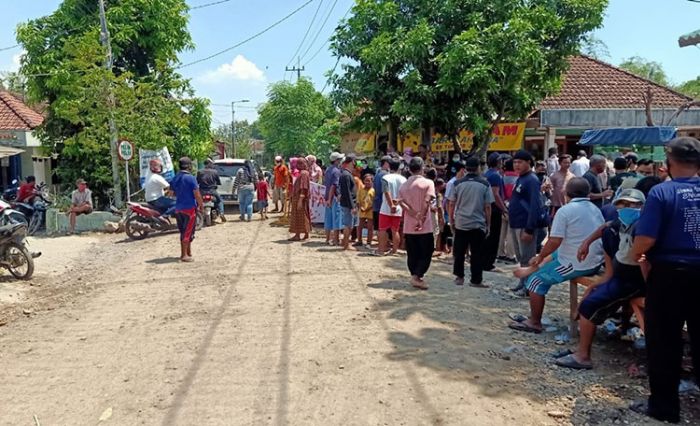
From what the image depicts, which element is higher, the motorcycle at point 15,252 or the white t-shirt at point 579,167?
the white t-shirt at point 579,167

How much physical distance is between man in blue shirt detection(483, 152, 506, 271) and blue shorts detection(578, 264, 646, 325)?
12.5 feet

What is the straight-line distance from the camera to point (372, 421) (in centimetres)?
376

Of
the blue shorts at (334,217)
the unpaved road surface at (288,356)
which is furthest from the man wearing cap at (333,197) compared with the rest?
the unpaved road surface at (288,356)

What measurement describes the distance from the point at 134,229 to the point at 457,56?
26.9 ft

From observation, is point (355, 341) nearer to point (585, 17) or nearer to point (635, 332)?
point (635, 332)

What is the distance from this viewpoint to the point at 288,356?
16.2ft

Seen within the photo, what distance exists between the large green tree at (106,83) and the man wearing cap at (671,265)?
14.6m

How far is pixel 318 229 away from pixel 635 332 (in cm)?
907

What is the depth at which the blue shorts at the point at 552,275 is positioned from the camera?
17.0 ft

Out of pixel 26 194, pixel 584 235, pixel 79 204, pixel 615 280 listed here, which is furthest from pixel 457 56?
pixel 26 194

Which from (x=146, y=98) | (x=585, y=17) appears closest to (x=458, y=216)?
(x=585, y=17)

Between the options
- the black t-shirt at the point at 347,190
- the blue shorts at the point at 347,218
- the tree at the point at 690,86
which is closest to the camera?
the black t-shirt at the point at 347,190

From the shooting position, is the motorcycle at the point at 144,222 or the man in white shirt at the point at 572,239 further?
the motorcycle at the point at 144,222

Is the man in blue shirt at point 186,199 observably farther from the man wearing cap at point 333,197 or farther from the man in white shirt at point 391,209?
the man in white shirt at point 391,209
